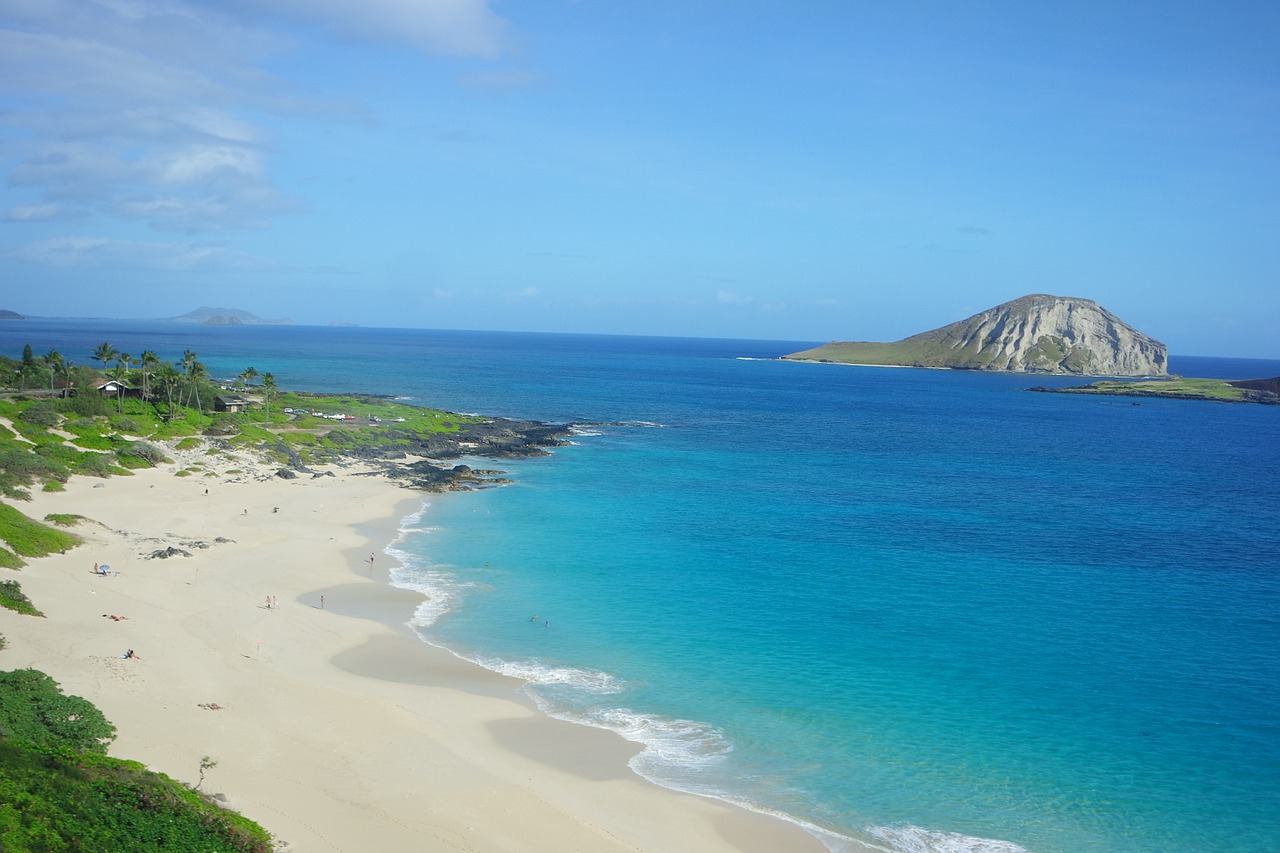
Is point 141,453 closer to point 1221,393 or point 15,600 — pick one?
point 15,600

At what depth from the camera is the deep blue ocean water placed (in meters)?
26.8

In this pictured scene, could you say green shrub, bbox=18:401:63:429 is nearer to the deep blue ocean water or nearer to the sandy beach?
the sandy beach

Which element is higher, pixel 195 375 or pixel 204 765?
pixel 195 375

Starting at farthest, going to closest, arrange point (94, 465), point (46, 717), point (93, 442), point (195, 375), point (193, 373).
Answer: point (195, 375)
point (193, 373)
point (93, 442)
point (94, 465)
point (46, 717)

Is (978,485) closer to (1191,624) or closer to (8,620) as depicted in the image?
(1191,624)

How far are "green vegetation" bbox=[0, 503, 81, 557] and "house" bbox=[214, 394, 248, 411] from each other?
1808 inches

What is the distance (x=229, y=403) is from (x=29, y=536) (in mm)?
50639

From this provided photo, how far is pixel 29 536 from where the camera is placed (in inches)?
1708

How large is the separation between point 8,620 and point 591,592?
81.1 feet

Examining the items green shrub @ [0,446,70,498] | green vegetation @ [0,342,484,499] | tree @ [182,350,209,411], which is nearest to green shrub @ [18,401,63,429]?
green vegetation @ [0,342,484,499]

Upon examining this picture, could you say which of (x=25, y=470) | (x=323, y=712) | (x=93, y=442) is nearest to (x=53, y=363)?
(x=93, y=442)

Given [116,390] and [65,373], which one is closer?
[116,390]

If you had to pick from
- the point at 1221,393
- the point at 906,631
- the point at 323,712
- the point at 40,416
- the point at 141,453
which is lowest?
the point at 323,712

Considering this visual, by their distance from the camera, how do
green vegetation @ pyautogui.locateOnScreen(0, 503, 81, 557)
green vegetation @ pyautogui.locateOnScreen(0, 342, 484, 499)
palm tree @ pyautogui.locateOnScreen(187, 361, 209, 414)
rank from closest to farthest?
green vegetation @ pyautogui.locateOnScreen(0, 503, 81, 557) → green vegetation @ pyautogui.locateOnScreen(0, 342, 484, 499) → palm tree @ pyautogui.locateOnScreen(187, 361, 209, 414)
